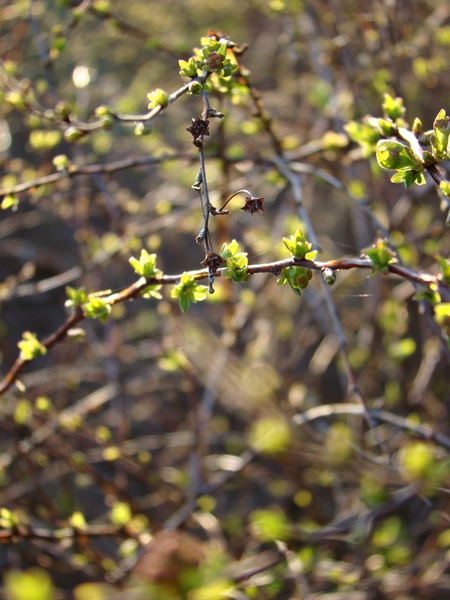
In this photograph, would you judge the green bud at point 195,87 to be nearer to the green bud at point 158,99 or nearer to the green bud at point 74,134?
the green bud at point 158,99

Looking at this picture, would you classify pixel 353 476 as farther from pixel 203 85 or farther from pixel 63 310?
pixel 63 310

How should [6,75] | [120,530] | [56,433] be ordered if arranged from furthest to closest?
[56,433] < [120,530] < [6,75]

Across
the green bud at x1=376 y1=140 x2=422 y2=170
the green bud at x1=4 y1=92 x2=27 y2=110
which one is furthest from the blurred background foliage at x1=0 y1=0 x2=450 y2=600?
the green bud at x1=376 y1=140 x2=422 y2=170

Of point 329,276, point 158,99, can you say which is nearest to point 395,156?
point 329,276

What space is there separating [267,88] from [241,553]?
2.70 meters

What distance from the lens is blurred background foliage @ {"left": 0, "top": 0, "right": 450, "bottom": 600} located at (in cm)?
160

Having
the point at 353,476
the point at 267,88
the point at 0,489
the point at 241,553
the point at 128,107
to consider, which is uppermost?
the point at 267,88

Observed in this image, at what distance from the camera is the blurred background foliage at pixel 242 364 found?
160 cm

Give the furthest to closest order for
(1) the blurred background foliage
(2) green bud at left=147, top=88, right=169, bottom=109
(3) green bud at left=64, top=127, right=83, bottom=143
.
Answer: (1) the blurred background foliage < (3) green bud at left=64, top=127, right=83, bottom=143 < (2) green bud at left=147, top=88, right=169, bottom=109

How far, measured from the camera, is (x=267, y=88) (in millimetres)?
3709

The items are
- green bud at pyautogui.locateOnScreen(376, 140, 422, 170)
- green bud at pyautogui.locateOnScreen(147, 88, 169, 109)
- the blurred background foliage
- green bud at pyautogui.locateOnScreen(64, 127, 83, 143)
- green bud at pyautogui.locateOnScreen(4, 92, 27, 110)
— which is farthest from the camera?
the blurred background foliage

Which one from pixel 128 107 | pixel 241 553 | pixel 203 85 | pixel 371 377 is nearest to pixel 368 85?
pixel 128 107

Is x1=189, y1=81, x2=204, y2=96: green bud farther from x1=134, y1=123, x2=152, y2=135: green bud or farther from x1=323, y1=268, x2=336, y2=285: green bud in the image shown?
x1=323, y1=268, x2=336, y2=285: green bud

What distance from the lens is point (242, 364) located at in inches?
82.0
